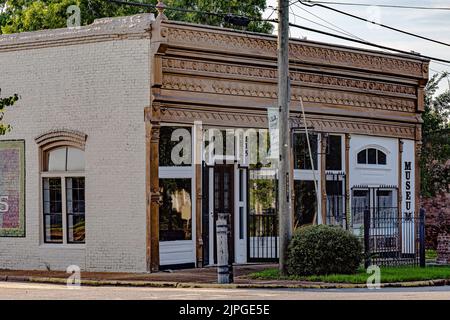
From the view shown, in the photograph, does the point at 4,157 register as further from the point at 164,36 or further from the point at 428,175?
the point at 428,175

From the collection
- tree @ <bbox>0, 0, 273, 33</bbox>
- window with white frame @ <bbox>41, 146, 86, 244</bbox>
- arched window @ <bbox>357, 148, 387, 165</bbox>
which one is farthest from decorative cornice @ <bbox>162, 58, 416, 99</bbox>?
tree @ <bbox>0, 0, 273, 33</bbox>

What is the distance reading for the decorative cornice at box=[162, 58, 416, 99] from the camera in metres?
28.0

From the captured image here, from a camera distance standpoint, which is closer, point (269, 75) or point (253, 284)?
point (253, 284)

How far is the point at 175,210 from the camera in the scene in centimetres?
2805

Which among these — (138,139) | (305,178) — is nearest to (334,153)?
(305,178)

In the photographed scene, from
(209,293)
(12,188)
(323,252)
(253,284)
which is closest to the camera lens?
(209,293)

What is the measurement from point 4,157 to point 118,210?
3.92 meters

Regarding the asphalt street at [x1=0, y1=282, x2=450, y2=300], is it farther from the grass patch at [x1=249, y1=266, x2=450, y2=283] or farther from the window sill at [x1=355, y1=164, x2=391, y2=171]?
the window sill at [x1=355, y1=164, x2=391, y2=171]

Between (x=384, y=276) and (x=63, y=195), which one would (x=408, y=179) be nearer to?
(x=384, y=276)

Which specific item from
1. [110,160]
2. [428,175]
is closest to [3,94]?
[110,160]

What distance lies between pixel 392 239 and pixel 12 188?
10.3 metres

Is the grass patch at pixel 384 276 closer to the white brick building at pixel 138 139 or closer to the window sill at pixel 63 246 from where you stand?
the white brick building at pixel 138 139

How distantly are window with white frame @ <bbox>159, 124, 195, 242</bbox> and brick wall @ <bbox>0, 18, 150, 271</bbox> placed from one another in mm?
623
